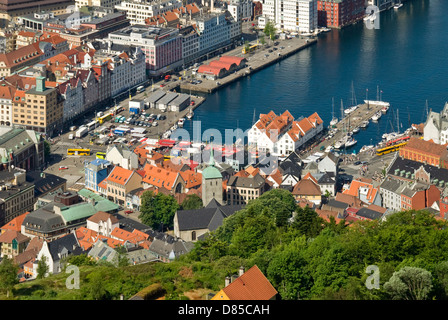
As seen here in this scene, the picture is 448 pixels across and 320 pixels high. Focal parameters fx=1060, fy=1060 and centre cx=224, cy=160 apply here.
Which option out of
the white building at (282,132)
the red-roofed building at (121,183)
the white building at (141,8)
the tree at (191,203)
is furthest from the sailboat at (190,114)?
the white building at (141,8)

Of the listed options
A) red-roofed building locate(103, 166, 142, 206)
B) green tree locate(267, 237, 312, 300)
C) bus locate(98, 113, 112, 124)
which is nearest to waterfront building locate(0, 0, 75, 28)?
bus locate(98, 113, 112, 124)

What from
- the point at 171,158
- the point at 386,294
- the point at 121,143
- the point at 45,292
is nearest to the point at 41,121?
the point at 121,143

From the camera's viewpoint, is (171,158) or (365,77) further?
(365,77)

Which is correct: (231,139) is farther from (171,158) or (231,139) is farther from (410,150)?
(410,150)

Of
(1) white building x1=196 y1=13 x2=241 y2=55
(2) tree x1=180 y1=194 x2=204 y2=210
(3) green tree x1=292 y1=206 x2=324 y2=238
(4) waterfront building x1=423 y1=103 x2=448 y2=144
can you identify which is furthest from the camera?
(1) white building x1=196 y1=13 x2=241 y2=55

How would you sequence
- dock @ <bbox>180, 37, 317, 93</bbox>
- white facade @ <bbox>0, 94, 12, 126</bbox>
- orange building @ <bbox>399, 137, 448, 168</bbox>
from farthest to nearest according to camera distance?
dock @ <bbox>180, 37, 317, 93</bbox> < white facade @ <bbox>0, 94, 12, 126</bbox> < orange building @ <bbox>399, 137, 448, 168</bbox>

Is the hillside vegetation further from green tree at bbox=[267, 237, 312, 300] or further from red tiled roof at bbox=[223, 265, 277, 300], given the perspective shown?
red tiled roof at bbox=[223, 265, 277, 300]
